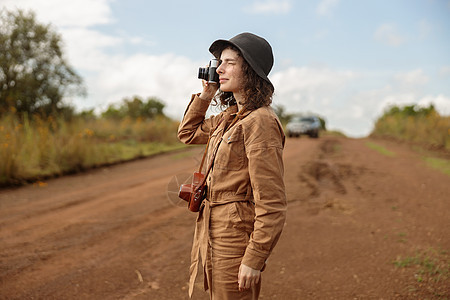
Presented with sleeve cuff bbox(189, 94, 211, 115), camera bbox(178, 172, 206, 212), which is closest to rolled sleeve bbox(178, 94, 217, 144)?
sleeve cuff bbox(189, 94, 211, 115)

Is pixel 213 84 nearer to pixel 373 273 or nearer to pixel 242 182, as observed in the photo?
pixel 242 182

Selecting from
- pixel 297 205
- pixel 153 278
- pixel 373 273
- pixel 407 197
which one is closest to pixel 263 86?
pixel 153 278

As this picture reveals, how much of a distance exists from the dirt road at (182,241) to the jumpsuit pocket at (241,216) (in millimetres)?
512

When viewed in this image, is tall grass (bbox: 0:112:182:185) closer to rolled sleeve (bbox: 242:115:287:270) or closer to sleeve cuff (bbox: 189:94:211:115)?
sleeve cuff (bbox: 189:94:211:115)

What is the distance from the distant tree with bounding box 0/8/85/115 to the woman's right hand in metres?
14.5

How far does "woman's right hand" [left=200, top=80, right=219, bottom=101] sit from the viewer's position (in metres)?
2.50

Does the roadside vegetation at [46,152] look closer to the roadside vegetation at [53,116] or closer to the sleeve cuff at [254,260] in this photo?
the roadside vegetation at [53,116]

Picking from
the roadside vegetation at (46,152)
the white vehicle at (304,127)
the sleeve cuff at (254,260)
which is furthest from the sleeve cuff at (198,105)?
the white vehicle at (304,127)

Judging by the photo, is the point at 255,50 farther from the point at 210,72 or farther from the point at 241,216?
the point at 241,216

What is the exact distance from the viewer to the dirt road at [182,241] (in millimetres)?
3820

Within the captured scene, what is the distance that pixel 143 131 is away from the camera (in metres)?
17.6

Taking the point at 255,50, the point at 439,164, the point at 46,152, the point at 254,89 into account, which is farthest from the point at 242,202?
the point at 439,164

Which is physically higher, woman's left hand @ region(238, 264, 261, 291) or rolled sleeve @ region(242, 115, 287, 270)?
rolled sleeve @ region(242, 115, 287, 270)

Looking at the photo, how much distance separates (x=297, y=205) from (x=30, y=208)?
4.53m
